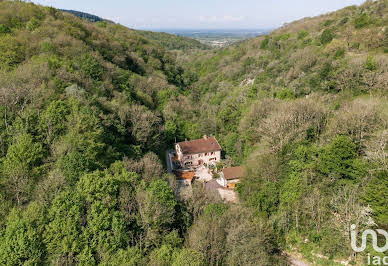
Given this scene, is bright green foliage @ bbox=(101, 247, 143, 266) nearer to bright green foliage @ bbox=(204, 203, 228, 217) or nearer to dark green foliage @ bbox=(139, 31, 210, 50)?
bright green foliage @ bbox=(204, 203, 228, 217)

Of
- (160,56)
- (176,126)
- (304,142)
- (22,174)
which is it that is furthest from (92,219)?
(160,56)

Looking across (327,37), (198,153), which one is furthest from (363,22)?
(198,153)

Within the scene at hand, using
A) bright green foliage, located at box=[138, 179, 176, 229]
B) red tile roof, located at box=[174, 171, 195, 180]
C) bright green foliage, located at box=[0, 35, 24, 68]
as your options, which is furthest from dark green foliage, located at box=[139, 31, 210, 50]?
bright green foliage, located at box=[138, 179, 176, 229]

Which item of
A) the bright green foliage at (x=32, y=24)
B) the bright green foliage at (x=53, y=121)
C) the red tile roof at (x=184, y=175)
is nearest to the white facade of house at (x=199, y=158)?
the red tile roof at (x=184, y=175)

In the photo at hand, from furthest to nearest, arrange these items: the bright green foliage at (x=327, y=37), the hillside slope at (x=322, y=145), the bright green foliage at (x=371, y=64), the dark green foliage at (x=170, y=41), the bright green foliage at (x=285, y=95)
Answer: the dark green foliage at (x=170, y=41)
the bright green foliage at (x=327, y=37)
the bright green foliage at (x=285, y=95)
the bright green foliage at (x=371, y=64)
the hillside slope at (x=322, y=145)

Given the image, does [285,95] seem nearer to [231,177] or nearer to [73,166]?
[231,177]

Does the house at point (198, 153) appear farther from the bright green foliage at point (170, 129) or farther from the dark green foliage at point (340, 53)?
the dark green foliage at point (340, 53)
